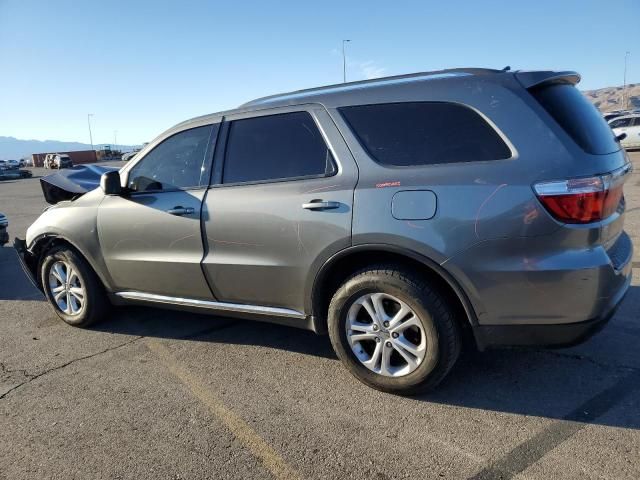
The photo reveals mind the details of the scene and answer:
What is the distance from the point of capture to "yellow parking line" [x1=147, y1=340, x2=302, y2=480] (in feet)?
8.02

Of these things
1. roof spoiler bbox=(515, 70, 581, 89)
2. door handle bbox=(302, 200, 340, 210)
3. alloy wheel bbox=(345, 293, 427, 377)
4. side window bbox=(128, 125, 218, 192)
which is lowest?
alloy wheel bbox=(345, 293, 427, 377)

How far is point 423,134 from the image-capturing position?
2871mm

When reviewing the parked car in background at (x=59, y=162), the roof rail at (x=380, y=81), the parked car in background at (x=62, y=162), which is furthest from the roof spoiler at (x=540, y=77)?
the parked car in background at (x=62, y=162)

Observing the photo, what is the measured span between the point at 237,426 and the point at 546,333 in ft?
5.81

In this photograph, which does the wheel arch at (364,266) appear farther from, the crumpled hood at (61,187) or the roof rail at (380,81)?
the crumpled hood at (61,187)

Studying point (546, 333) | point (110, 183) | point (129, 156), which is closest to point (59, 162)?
point (129, 156)

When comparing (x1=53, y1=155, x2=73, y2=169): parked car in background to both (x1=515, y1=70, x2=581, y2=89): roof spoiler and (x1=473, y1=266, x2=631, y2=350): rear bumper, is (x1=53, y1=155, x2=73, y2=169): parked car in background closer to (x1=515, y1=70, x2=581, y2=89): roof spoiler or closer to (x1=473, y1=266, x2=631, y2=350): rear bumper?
(x1=515, y1=70, x2=581, y2=89): roof spoiler

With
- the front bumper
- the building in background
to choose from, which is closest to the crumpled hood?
the front bumper

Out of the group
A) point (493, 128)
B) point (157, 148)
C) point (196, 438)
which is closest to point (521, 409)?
point (493, 128)

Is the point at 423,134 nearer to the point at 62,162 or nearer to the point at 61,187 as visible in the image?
the point at 61,187

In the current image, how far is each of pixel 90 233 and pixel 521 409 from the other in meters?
3.49

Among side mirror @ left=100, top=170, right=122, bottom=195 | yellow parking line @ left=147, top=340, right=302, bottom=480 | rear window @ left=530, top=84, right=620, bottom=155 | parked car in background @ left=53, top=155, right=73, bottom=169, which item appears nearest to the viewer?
yellow parking line @ left=147, top=340, right=302, bottom=480

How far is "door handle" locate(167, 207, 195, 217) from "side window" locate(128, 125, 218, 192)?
180mm

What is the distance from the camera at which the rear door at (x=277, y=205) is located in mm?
3064
